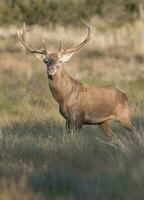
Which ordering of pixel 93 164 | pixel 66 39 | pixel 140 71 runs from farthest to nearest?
pixel 66 39
pixel 140 71
pixel 93 164

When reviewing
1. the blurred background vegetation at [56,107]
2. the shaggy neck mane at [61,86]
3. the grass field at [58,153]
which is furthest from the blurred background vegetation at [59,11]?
the shaggy neck mane at [61,86]

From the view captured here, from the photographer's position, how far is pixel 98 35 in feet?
115

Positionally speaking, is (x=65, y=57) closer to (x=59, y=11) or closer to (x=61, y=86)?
(x=61, y=86)

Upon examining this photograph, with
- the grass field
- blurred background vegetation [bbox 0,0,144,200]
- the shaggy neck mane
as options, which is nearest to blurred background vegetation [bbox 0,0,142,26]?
blurred background vegetation [bbox 0,0,144,200]

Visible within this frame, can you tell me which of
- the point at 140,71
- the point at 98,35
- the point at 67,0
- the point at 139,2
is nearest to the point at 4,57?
the point at 140,71

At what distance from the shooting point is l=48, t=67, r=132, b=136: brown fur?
13227 millimetres

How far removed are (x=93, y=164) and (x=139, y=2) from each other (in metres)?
35.7

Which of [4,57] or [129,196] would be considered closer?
[129,196]

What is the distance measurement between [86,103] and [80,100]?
0.15 meters

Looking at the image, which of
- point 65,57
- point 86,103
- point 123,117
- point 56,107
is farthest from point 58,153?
point 56,107

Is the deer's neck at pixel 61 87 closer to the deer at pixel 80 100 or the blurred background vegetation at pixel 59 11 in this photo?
the deer at pixel 80 100

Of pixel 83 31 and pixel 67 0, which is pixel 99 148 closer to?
pixel 83 31

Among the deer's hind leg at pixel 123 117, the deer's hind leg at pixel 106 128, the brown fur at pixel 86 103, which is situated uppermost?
the brown fur at pixel 86 103

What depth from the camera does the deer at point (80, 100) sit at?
43.1ft
